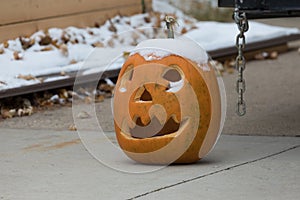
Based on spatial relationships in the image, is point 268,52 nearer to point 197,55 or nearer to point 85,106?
point 85,106

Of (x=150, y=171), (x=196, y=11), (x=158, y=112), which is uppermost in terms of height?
(x=158, y=112)

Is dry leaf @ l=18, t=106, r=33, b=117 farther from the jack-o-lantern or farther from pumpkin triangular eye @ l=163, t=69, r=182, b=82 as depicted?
pumpkin triangular eye @ l=163, t=69, r=182, b=82

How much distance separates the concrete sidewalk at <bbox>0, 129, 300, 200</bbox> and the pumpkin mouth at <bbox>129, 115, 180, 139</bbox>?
0.64ft

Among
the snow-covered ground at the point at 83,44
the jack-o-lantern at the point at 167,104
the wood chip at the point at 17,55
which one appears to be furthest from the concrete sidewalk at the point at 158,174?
the wood chip at the point at 17,55

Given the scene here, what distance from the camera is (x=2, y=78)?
656 cm

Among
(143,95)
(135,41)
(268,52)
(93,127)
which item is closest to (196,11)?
(268,52)

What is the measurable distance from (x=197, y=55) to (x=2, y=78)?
2.56m

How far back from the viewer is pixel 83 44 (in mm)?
7934

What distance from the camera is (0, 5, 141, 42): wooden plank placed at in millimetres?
7422

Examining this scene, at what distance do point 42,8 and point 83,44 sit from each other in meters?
0.53

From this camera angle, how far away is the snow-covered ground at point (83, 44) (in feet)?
22.6

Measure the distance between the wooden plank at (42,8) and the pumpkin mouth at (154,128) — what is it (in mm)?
3229

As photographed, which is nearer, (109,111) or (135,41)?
(109,111)

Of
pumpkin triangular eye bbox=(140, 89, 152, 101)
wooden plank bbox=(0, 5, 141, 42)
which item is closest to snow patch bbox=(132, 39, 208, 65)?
pumpkin triangular eye bbox=(140, 89, 152, 101)
